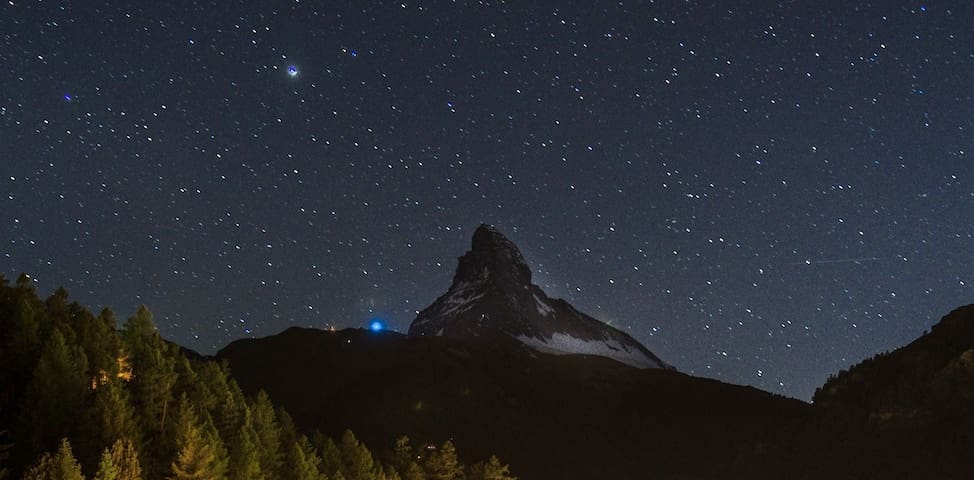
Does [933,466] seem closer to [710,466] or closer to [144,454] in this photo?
[710,466]

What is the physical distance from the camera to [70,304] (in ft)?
307

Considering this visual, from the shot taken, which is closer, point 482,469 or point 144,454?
point 144,454

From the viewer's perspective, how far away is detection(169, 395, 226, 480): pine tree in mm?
55688

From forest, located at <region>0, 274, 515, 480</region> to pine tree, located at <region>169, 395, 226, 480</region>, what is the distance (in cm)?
9

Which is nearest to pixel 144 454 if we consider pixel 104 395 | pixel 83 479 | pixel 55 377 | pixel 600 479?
pixel 104 395

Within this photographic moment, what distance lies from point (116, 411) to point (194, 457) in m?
9.48

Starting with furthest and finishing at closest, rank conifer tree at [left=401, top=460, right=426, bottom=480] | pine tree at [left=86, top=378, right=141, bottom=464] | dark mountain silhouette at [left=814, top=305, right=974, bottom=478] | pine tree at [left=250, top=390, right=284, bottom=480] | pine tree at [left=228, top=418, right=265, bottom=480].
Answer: dark mountain silhouette at [left=814, top=305, right=974, bottom=478]
conifer tree at [left=401, top=460, right=426, bottom=480]
pine tree at [left=250, top=390, right=284, bottom=480]
pine tree at [left=228, top=418, right=265, bottom=480]
pine tree at [left=86, top=378, right=141, bottom=464]

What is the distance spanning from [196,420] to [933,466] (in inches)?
5222

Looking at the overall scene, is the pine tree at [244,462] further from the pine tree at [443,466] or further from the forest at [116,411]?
the pine tree at [443,466]

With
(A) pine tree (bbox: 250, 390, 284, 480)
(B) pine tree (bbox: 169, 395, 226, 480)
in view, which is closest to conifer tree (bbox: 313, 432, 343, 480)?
(A) pine tree (bbox: 250, 390, 284, 480)

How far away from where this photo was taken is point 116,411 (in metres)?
60.9

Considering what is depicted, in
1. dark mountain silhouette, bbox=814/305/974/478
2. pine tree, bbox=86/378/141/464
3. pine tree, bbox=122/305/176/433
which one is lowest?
dark mountain silhouette, bbox=814/305/974/478

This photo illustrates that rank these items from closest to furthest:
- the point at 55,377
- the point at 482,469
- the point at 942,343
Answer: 1. the point at 55,377
2. the point at 482,469
3. the point at 942,343

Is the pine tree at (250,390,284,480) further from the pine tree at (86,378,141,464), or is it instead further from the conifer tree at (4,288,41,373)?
the conifer tree at (4,288,41,373)
